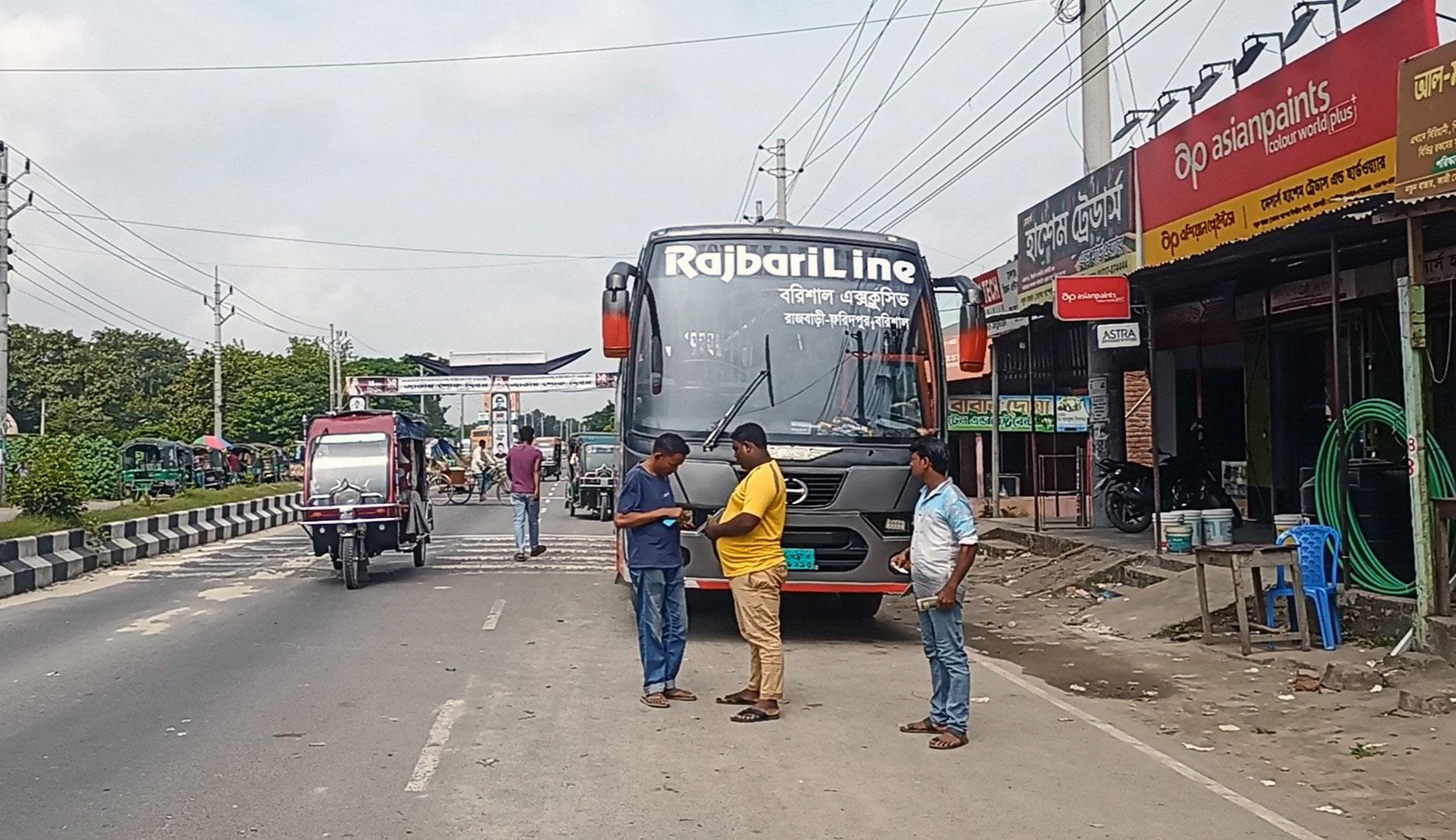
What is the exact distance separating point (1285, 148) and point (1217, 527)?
412 centimetres

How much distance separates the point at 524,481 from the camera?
59.3ft

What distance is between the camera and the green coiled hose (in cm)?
1002

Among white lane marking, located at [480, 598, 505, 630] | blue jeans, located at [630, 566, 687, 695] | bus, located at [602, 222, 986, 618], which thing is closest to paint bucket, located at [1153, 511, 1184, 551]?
bus, located at [602, 222, 986, 618]

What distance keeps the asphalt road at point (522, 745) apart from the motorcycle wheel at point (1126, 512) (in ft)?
20.9

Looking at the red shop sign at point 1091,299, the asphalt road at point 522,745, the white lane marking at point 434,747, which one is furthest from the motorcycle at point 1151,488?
the white lane marking at point 434,747

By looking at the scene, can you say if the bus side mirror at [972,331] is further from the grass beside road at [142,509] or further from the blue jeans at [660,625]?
the grass beside road at [142,509]

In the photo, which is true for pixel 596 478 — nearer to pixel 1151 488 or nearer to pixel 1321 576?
pixel 1151 488

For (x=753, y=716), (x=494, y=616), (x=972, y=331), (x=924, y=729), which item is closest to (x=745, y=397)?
(x=972, y=331)

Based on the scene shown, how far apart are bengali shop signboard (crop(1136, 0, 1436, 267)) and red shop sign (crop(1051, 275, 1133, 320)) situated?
0.93 metres

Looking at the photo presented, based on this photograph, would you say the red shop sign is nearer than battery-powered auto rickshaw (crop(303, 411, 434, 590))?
Yes

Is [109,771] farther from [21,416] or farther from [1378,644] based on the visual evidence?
[21,416]

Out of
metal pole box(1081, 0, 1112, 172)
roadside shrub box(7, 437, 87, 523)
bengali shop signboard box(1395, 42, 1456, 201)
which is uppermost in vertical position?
metal pole box(1081, 0, 1112, 172)

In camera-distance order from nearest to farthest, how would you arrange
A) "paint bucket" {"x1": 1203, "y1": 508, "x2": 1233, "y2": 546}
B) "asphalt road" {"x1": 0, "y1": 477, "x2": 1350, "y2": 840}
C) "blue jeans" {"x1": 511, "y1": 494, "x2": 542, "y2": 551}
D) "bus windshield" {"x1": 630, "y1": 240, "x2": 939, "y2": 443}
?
"asphalt road" {"x1": 0, "y1": 477, "x2": 1350, "y2": 840}
"bus windshield" {"x1": 630, "y1": 240, "x2": 939, "y2": 443}
"paint bucket" {"x1": 1203, "y1": 508, "x2": 1233, "y2": 546}
"blue jeans" {"x1": 511, "y1": 494, "x2": 542, "y2": 551}

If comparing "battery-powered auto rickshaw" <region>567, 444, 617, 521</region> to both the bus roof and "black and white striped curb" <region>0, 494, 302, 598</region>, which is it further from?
the bus roof
